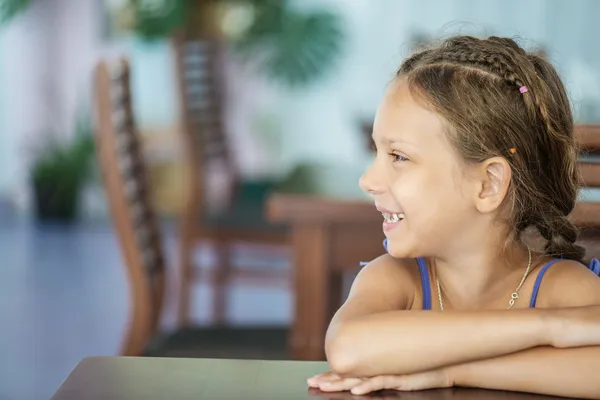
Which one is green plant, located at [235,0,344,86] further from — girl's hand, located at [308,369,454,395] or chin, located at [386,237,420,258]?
girl's hand, located at [308,369,454,395]

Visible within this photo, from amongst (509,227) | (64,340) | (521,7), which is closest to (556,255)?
(509,227)

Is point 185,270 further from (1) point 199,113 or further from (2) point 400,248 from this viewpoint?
(2) point 400,248

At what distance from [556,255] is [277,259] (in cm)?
418

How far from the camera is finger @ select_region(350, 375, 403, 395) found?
93 cm

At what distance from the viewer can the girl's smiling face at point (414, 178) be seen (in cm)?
114

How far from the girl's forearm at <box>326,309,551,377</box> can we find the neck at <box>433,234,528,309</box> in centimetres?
24

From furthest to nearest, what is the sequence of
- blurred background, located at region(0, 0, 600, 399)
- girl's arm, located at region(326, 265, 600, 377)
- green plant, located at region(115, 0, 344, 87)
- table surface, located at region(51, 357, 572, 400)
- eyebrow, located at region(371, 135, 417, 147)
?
1. green plant, located at region(115, 0, 344, 87)
2. blurred background, located at region(0, 0, 600, 399)
3. eyebrow, located at region(371, 135, 417, 147)
4. girl's arm, located at region(326, 265, 600, 377)
5. table surface, located at region(51, 357, 572, 400)

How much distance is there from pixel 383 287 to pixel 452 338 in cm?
24

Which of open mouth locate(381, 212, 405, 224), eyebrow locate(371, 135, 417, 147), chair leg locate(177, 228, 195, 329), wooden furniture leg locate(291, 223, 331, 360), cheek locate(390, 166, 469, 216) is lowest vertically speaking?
chair leg locate(177, 228, 195, 329)

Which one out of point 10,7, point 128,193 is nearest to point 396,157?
point 128,193

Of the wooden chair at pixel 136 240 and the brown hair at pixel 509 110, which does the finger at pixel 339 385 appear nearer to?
the brown hair at pixel 509 110

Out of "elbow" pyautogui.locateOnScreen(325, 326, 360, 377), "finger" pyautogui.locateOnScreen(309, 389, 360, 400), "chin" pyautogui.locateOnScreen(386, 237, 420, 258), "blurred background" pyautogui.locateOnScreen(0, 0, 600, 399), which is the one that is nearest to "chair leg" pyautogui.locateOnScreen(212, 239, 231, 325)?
"blurred background" pyautogui.locateOnScreen(0, 0, 600, 399)

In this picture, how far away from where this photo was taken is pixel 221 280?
3.62 m

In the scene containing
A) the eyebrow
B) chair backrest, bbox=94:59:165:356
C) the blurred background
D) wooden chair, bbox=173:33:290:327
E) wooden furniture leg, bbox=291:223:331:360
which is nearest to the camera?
the eyebrow
